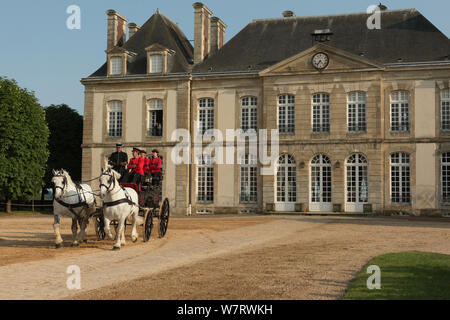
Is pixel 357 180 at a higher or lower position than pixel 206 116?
lower

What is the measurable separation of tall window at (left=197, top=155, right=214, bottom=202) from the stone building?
7cm

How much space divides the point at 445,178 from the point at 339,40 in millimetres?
8007

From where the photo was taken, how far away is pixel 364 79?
24.2 m

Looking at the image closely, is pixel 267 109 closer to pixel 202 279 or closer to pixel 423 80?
pixel 423 80

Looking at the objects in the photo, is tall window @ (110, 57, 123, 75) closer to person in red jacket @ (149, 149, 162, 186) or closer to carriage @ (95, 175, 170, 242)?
carriage @ (95, 175, 170, 242)

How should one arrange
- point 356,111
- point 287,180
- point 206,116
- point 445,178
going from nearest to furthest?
point 445,178 < point 356,111 < point 287,180 < point 206,116

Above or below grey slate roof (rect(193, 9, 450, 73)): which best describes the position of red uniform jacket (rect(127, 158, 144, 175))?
below

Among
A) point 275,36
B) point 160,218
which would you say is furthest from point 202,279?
point 275,36

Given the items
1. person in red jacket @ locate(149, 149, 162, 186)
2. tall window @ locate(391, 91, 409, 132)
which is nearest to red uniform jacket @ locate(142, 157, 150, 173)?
person in red jacket @ locate(149, 149, 162, 186)

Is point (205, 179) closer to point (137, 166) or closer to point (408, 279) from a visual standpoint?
point (137, 166)

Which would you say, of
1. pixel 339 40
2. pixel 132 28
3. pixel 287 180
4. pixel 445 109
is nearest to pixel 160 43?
pixel 132 28

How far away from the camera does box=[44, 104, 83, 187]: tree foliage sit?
3328 centimetres

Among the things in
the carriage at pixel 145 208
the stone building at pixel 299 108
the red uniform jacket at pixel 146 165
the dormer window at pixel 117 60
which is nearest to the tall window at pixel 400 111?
the stone building at pixel 299 108

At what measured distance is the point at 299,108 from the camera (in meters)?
25.1
